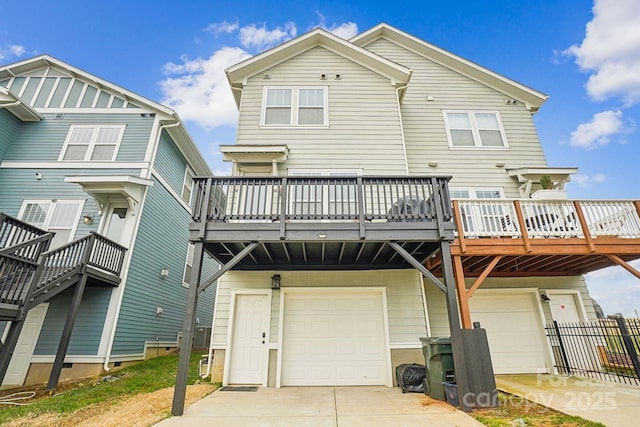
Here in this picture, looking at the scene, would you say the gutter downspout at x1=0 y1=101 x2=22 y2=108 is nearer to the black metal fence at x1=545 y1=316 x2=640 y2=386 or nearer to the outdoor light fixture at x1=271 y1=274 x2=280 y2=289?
the outdoor light fixture at x1=271 y1=274 x2=280 y2=289

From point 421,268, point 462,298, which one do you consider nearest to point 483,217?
point 462,298

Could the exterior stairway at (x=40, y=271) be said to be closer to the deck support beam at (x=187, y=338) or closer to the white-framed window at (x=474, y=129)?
the deck support beam at (x=187, y=338)

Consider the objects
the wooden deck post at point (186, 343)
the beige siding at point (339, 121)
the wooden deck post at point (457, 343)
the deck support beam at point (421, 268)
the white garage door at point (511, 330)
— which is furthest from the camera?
the beige siding at point (339, 121)

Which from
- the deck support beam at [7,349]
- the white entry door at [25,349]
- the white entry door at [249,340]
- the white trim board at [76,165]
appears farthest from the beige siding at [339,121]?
the white entry door at [25,349]

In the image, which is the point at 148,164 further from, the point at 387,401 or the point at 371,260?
the point at 387,401

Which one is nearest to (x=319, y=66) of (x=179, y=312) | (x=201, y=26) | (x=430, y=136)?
(x=430, y=136)

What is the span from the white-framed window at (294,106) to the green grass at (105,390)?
741 cm

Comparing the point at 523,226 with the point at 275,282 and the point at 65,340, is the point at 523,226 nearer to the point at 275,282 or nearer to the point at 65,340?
the point at 275,282

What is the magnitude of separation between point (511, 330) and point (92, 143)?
14292 mm

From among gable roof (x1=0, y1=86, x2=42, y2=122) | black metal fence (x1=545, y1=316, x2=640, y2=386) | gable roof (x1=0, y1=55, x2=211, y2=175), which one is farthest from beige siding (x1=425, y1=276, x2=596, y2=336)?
gable roof (x1=0, y1=86, x2=42, y2=122)

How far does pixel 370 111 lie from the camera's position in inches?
357

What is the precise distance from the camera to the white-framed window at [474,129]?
31.4 ft

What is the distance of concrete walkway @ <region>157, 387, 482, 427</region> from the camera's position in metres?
3.95

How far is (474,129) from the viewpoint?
9.76 m
